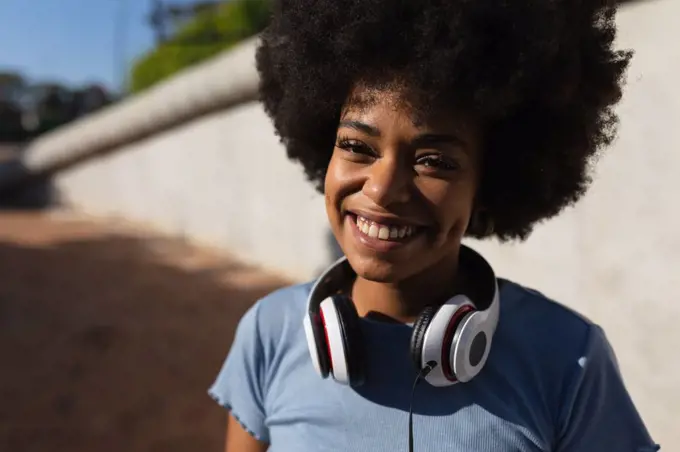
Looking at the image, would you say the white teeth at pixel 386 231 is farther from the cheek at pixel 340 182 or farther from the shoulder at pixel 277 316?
the shoulder at pixel 277 316

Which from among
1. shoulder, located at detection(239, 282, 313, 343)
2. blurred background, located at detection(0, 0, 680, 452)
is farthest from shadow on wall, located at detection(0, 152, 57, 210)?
shoulder, located at detection(239, 282, 313, 343)

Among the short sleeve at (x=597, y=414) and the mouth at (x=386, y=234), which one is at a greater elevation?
the mouth at (x=386, y=234)

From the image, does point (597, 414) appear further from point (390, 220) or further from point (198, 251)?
point (198, 251)

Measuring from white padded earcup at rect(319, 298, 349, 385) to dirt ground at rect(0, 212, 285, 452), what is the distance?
2139mm

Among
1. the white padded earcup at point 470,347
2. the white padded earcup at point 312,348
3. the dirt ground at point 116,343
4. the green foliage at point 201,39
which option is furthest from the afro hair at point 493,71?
the green foliage at point 201,39

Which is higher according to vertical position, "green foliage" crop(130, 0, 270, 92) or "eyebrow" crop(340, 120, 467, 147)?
"green foliage" crop(130, 0, 270, 92)

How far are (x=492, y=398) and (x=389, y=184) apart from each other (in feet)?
1.39

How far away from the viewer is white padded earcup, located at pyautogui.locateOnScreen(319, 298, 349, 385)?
Result: 1.26 m

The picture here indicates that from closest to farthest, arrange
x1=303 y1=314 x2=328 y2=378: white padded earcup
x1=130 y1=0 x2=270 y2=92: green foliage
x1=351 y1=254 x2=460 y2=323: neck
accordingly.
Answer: x1=303 y1=314 x2=328 y2=378: white padded earcup < x1=351 y1=254 x2=460 y2=323: neck < x1=130 y1=0 x2=270 y2=92: green foliage

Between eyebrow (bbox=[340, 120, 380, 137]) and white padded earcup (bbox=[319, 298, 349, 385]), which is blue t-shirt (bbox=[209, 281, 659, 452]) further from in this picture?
eyebrow (bbox=[340, 120, 380, 137])

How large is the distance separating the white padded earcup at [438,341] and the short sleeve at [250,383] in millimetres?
389

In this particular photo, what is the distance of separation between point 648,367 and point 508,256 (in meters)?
0.77

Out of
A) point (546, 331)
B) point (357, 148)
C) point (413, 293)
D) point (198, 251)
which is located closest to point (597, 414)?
point (546, 331)

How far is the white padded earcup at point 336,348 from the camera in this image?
4.15 feet
